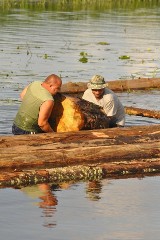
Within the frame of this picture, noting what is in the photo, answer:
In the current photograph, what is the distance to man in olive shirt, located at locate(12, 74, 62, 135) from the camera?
12.7m

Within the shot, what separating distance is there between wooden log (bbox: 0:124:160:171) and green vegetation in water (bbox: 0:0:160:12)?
30860 mm

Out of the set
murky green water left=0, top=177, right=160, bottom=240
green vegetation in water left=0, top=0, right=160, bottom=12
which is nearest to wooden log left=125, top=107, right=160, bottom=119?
murky green water left=0, top=177, right=160, bottom=240

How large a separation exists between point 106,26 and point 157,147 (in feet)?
84.7

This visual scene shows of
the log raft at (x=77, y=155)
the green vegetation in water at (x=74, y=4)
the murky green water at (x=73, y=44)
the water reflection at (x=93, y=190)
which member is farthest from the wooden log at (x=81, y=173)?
the green vegetation in water at (x=74, y=4)

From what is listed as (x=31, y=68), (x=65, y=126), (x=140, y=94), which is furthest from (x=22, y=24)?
(x=65, y=126)

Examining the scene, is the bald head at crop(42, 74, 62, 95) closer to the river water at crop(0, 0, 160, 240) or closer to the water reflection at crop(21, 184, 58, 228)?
the river water at crop(0, 0, 160, 240)

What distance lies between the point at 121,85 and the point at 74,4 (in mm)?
28519

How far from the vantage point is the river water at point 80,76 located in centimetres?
988

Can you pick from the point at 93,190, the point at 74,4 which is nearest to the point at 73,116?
the point at 93,190

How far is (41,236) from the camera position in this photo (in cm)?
938

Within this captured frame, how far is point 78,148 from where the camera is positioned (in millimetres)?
12125

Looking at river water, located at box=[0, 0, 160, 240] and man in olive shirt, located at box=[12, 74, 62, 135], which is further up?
man in olive shirt, located at box=[12, 74, 62, 135]

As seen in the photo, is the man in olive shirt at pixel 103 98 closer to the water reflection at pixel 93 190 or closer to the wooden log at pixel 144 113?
the water reflection at pixel 93 190

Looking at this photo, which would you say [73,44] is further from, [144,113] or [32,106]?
[32,106]
